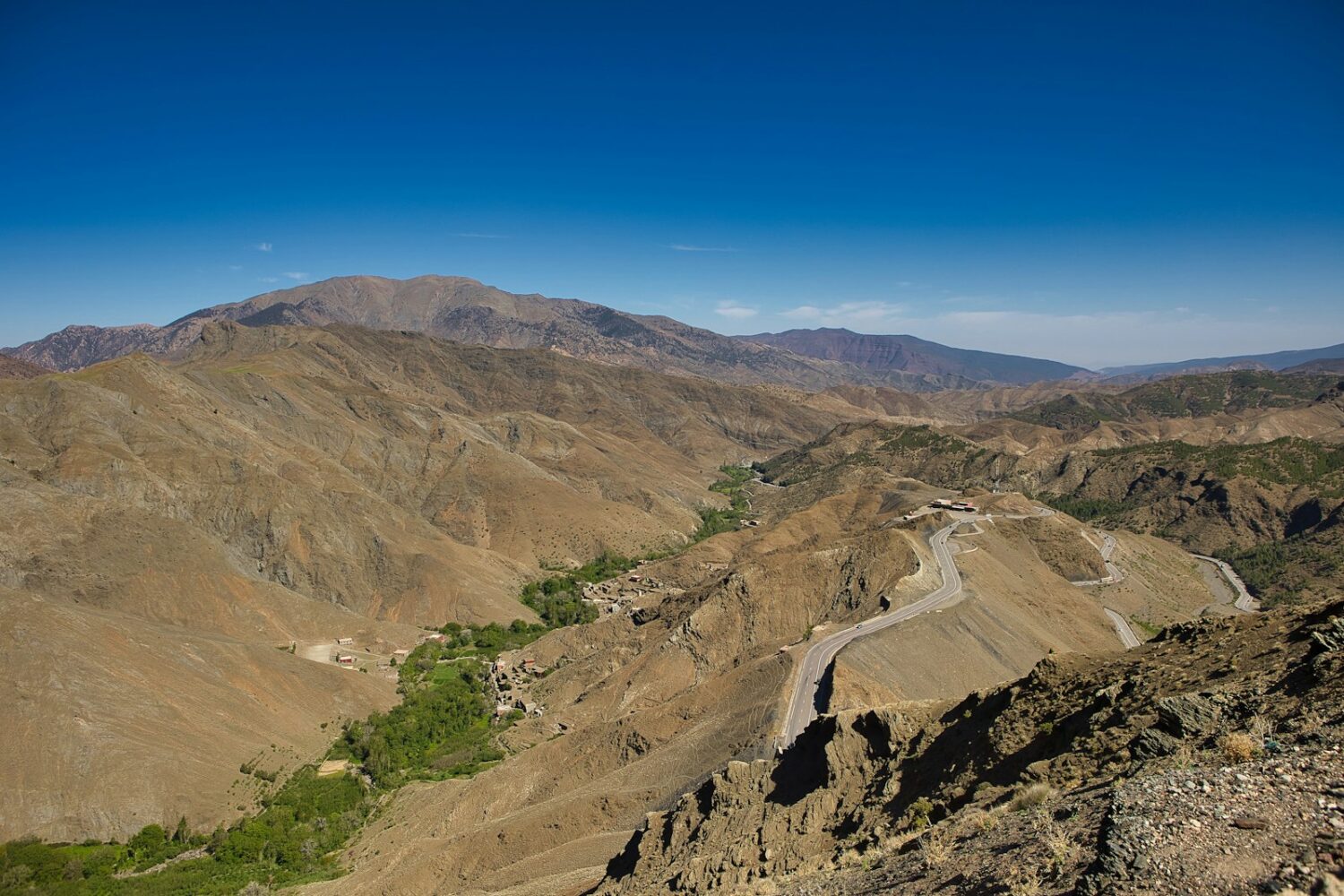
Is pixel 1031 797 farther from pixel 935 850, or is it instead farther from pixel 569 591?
pixel 569 591

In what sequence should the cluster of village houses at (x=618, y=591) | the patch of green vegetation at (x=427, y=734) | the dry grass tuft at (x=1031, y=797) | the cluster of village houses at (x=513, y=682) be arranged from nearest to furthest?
the dry grass tuft at (x=1031, y=797)
the patch of green vegetation at (x=427, y=734)
the cluster of village houses at (x=513, y=682)
the cluster of village houses at (x=618, y=591)

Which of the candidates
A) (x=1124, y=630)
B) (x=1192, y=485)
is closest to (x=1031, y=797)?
(x=1124, y=630)

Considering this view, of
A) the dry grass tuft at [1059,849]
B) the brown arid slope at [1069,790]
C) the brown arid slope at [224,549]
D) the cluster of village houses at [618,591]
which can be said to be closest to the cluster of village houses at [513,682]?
the brown arid slope at [224,549]

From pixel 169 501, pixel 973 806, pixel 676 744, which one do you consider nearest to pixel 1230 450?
pixel 676 744

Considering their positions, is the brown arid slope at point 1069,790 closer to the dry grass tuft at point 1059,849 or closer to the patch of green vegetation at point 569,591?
the dry grass tuft at point 1059,849

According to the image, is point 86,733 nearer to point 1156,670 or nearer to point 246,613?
point 246,613
